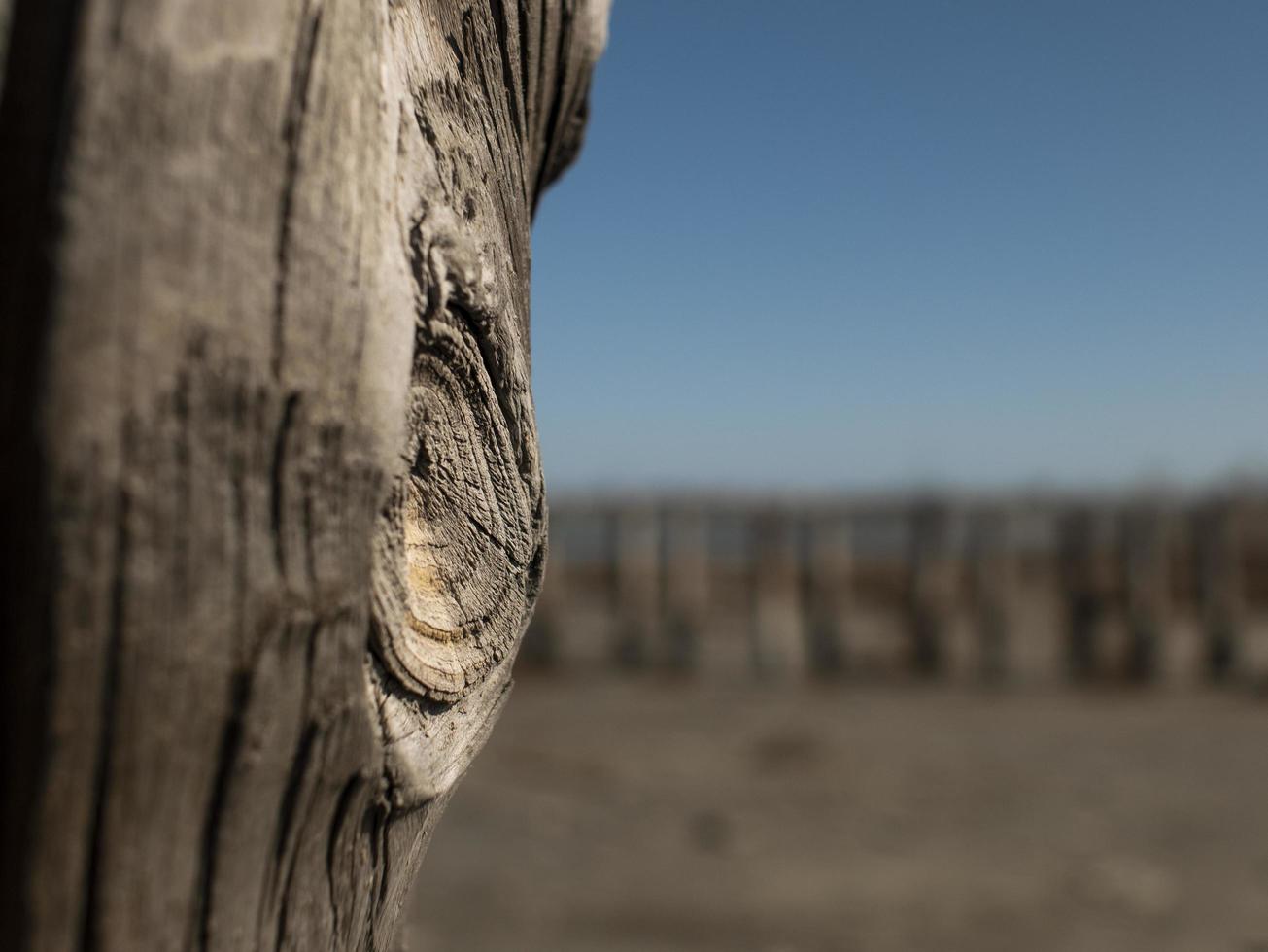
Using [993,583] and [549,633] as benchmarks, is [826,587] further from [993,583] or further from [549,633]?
[549,633]

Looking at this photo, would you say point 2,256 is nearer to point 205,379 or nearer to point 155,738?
point 205,379

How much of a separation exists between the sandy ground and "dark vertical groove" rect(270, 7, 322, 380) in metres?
3.94

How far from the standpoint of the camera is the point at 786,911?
482cm

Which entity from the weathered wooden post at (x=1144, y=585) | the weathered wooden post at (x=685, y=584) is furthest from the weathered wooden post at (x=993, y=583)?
the weathered wooden post at (x=685, y=584)

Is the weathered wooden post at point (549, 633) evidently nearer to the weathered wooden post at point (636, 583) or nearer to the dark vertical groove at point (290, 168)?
the weathered wooden post at point (636, 583)

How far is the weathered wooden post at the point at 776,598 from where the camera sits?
10500mm

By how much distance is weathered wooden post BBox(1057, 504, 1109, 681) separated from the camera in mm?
10203

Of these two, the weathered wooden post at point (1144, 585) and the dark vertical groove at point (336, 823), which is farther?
the weathered wooden post at point (1144, 585)

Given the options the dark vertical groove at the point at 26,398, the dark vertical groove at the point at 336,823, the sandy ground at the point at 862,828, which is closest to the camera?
the dark vertical groove at the point at 26,398

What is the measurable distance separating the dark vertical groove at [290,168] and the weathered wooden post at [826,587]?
1026cm

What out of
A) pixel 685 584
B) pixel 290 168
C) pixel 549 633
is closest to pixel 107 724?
pixel 290 168

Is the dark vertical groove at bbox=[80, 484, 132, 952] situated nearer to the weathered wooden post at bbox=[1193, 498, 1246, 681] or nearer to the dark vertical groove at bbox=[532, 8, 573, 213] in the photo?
the dark vertical groove at bbox=[532, 8, 573, 213]

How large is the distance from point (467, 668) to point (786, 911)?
4496mm

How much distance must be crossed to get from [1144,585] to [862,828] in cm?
563
